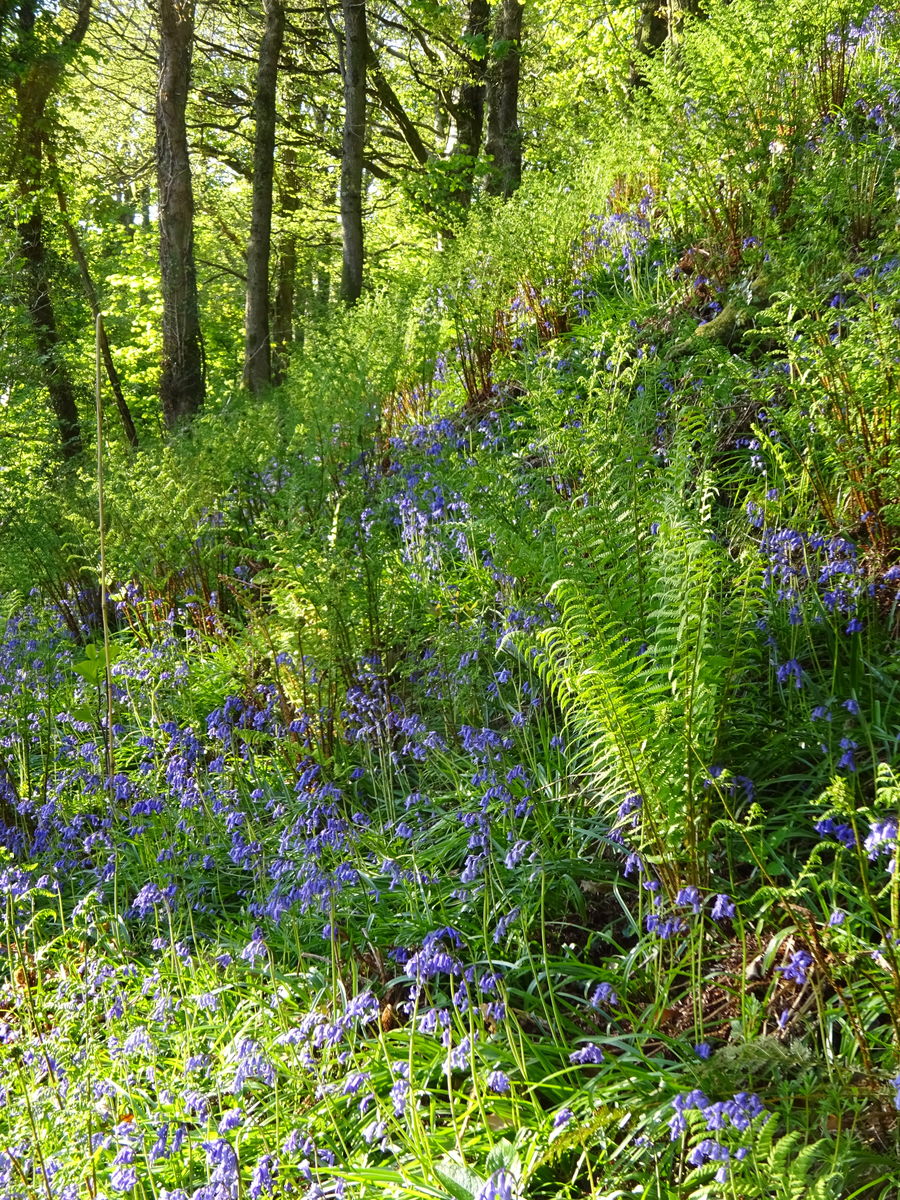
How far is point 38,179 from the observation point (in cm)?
1227

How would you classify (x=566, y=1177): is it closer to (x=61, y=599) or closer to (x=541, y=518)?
(x=541, y=518)

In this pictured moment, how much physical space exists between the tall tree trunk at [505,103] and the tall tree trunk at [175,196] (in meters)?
3.53

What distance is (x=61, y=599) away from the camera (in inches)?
292

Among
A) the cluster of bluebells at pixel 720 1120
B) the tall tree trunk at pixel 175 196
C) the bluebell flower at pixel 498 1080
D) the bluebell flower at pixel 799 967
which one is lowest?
the bluebell flower at pixel 498 1080

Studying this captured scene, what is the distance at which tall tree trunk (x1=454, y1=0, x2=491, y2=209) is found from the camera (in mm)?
12586

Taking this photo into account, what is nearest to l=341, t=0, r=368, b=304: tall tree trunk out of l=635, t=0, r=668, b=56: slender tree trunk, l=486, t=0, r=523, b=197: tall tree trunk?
l=486, t=0, r=523, b=197: tall tree trunk

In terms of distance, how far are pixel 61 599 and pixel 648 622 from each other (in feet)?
19.1

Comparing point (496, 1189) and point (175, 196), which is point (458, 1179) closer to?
point (496, 1189)

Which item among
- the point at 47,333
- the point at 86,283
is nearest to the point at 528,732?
the point at 47,333

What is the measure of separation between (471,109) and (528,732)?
44.1 feet

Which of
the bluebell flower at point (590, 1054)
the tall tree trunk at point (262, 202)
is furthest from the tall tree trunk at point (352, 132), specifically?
the bluebell flower at point (590, 1054)

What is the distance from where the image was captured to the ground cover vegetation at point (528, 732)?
202cm

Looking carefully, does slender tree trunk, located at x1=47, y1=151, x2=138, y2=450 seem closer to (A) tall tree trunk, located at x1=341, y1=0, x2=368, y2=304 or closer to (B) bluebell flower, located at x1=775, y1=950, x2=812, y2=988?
(A) tall tree trunk, located at x1=341, y1=0, x2=368, y2=304

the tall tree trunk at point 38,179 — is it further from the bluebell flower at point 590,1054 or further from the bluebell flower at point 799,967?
the bluebell flower at point 799,967
